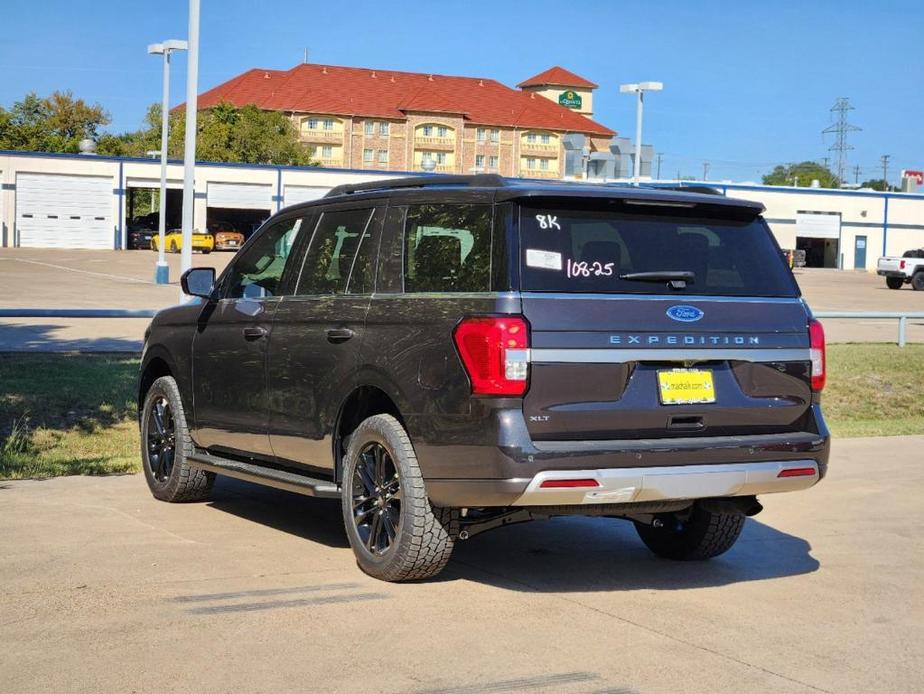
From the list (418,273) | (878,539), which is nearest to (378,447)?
(418,273)

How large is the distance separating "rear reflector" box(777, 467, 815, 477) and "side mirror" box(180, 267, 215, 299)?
3.67 m

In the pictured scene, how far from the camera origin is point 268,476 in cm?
753

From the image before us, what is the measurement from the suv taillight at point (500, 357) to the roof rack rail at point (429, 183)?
78 centimetres

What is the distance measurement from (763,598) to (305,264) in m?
3.03

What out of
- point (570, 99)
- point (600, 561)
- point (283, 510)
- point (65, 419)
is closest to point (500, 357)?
point (600, 561)

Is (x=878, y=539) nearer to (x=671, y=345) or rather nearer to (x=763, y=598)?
(x=763, y=598)

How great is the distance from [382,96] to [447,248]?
118 metres

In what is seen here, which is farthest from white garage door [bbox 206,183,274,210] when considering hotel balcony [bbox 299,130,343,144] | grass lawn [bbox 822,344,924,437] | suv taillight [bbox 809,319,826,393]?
suv taillight [bbox 809,319,826,393]

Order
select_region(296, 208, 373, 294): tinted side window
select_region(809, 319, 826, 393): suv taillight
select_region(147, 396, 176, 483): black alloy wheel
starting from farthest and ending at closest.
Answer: select_region(147, 396, 176, 483): black alloy wheel < select_region(296, 208, 373, 294): tinted side window < select_region(809, 319, 826, 393): suv taillight

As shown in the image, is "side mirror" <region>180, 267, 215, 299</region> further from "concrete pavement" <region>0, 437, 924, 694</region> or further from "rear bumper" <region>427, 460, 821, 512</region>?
"rear bumper" <region>427, 460, 821, 512</region>

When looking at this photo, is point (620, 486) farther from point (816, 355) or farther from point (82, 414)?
point (82, 414)

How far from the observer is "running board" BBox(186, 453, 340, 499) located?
703 cm

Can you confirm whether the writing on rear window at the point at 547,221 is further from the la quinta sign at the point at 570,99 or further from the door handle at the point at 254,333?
the la quinta sign at the point at 570,99

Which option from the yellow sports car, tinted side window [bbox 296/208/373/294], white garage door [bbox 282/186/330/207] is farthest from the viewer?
white garage door [bbox 282/186/330/207]
